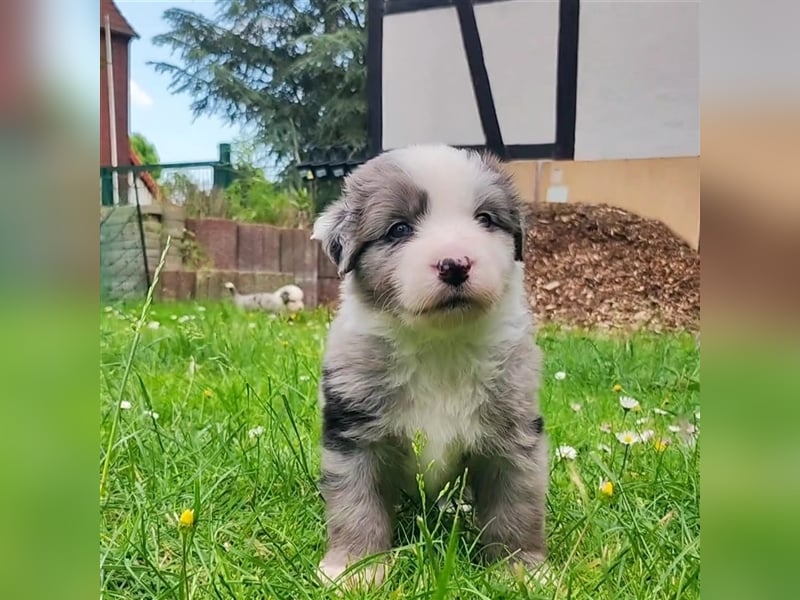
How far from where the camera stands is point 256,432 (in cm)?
190

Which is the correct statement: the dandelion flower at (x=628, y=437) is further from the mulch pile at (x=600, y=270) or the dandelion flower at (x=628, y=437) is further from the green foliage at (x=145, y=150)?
the green foliage at (x=145, y=150)

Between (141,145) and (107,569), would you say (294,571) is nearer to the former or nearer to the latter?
(107,569)

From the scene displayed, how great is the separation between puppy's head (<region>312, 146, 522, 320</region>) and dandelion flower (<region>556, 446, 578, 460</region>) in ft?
1.68

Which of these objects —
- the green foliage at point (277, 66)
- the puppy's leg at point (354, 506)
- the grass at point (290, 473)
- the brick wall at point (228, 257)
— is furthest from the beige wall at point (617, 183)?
the puppy's leg at point (354, 506)

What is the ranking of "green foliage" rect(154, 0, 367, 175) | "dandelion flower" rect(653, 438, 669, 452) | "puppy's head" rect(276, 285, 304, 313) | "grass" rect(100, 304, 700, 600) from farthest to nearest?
"puppy's head" rect(276, 285, 304, 313), "green foliage" rect(154, 0, 367, 175), "dandelion flower" rect(653, 438, 669, 452), "grass" rect(100, 304, 700, 600)

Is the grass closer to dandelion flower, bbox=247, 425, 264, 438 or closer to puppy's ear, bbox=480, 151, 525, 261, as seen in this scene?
dandelion flower, bbox=247, 425, 264, 438

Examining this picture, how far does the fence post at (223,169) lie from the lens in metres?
1.88

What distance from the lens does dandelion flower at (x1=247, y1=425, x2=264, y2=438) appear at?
189 centimetres

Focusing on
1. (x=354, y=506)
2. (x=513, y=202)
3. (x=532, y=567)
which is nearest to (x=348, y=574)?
(x=354, y=506)

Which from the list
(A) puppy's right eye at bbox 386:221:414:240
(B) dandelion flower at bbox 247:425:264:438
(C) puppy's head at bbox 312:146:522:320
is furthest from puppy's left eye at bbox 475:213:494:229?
(B) dandelion flower at bbox 247:425:264:438

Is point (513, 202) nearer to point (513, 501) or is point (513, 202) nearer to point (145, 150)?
point (513, 501)
